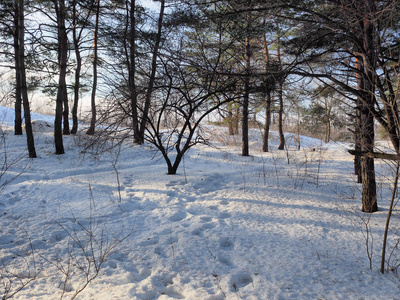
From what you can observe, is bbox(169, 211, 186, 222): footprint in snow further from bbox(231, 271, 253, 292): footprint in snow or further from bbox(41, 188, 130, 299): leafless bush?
bbox(231, 271, 253, 292): footprint in snow

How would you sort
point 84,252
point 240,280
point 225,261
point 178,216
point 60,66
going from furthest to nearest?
1. point 60,66
2. point 178,216
3. point 225,261
4. point 84,252
5. point 240,280

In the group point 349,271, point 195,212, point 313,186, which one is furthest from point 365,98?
point 195,212

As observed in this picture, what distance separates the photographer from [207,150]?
1127cm

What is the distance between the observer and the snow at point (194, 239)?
214cm

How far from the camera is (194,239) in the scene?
302 cm

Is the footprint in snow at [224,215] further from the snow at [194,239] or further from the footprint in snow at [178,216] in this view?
the footprint in snow at [178,216]

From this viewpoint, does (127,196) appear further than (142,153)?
No

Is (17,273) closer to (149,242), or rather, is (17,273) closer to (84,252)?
(84,252)

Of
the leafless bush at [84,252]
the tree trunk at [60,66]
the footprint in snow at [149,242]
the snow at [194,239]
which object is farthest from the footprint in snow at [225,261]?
the tree trunk at [60,66]

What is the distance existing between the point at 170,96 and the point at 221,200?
111 inches

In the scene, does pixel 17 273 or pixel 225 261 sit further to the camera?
pixel 225 261

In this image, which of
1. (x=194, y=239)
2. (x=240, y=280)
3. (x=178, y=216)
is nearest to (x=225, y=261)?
(x=240, y=280)

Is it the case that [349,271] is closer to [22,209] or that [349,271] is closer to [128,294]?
[128,294]

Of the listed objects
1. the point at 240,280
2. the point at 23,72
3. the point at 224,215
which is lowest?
the point at 240,280
